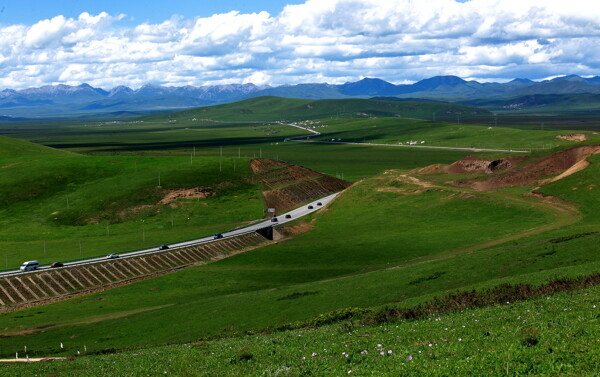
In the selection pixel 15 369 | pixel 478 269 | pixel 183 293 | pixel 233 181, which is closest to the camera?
pixel 15 369

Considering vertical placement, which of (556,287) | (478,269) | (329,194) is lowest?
(329,194)

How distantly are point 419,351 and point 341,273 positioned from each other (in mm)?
65556

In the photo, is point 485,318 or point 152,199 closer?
point 485,318

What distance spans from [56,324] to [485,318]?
57950mm

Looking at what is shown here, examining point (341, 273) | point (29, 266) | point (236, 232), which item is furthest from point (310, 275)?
point (29, 266)

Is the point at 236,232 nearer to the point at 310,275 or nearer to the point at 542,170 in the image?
the point at 310,275

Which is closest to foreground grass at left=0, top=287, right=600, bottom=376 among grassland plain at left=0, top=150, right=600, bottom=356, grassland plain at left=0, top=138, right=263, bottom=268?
grassland plain at left=0, top=150, right=600, bottom=356

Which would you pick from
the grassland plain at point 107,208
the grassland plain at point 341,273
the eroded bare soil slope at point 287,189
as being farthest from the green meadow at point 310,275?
the eroded bare soil slope at point 287,189

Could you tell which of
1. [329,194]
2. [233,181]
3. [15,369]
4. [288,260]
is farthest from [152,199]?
[15,369]

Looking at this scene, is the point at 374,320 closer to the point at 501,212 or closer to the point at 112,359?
the point at 112,359

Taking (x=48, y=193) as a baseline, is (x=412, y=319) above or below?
above

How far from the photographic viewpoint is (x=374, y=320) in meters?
43.3

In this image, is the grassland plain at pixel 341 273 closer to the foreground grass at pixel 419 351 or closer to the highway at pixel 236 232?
the highway at pixel 236 232

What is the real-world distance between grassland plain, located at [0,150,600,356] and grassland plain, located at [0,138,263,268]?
28496 mm
